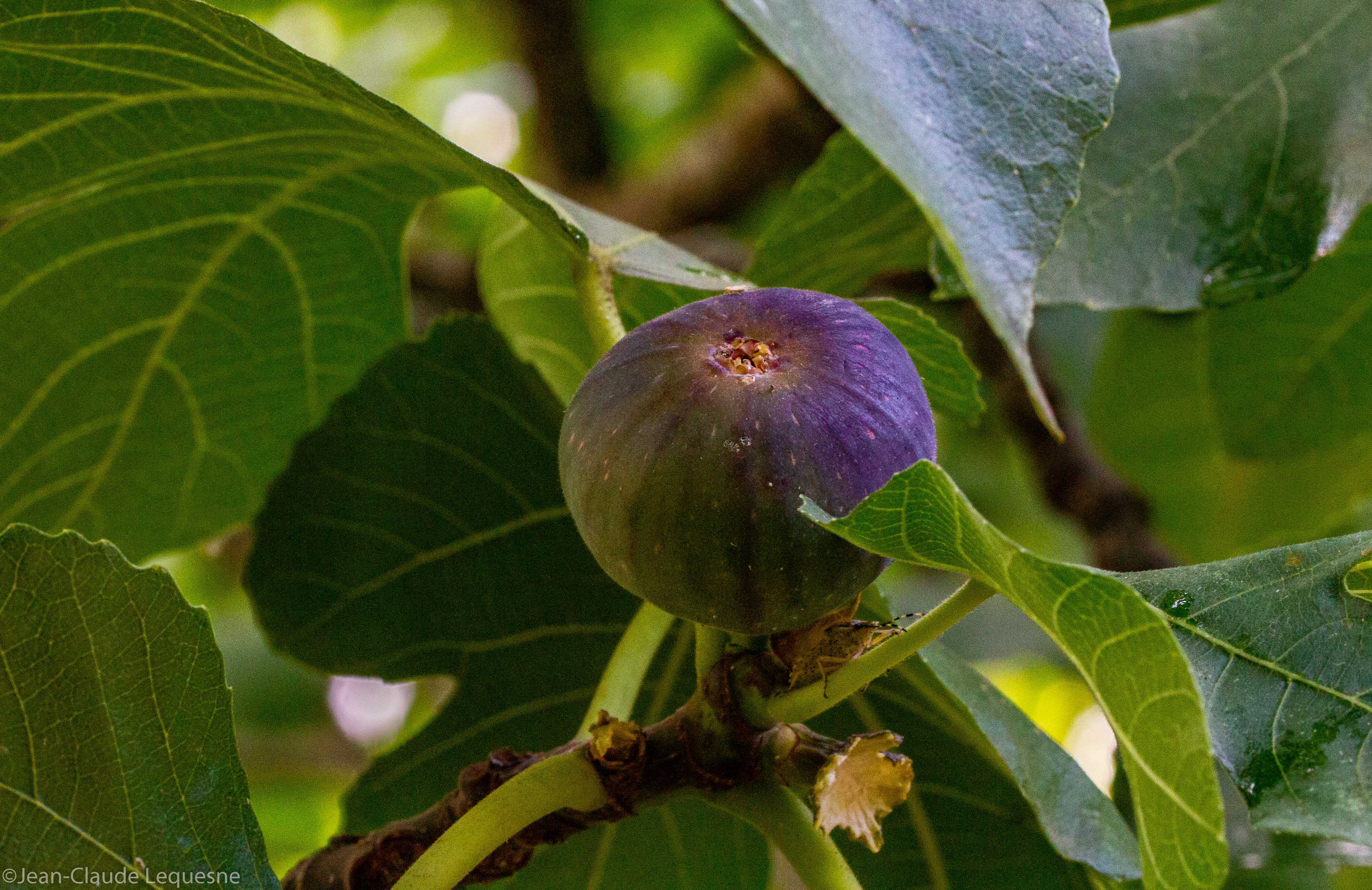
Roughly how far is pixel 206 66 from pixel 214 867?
18.6 inches

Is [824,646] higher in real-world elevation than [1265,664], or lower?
higher

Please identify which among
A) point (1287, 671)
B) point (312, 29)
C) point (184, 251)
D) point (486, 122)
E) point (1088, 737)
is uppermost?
point (312, 29)

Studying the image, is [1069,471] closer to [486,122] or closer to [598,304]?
[598,304]

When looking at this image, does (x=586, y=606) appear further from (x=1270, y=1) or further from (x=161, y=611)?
(x=1270, y=1)

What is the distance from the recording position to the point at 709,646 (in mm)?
686

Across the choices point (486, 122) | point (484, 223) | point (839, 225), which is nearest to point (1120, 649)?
point (839, 225)

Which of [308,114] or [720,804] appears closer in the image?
[720,804]

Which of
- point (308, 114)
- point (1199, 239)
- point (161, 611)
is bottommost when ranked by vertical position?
point (1199, 239)

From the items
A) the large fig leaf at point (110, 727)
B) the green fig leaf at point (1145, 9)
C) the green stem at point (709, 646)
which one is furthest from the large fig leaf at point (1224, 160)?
the large fig leaf at point (110, 727)

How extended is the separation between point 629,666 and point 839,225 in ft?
1.57

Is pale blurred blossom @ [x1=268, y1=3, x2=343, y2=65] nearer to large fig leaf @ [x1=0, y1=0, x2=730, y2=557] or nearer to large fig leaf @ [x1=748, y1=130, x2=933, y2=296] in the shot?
large fig leaf @ [x1=0, y1=0, x2=730, y2=557]

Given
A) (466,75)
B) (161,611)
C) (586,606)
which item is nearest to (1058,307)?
(586,606)

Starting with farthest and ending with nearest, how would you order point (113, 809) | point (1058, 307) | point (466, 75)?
point (466, 75)
point (1058, 307)
point (113, 809)

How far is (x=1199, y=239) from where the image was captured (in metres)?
1.03
